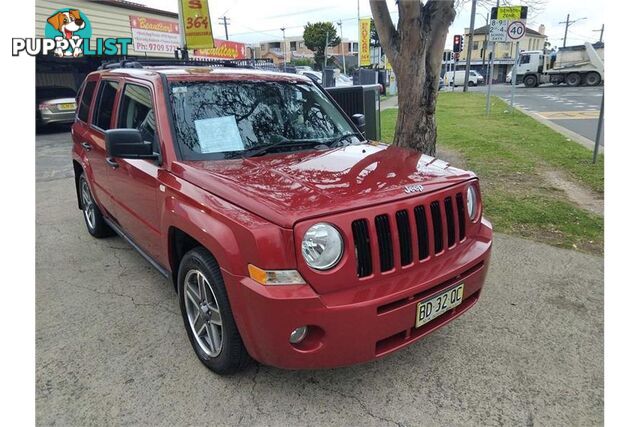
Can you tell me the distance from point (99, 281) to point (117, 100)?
5.47 ft

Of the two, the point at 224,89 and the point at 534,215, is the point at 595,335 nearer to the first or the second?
the point at 534,215

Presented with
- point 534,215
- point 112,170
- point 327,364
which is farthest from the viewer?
point 534,215

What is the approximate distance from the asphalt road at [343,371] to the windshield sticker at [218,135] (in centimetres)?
139

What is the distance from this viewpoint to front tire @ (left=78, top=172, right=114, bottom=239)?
200 inches

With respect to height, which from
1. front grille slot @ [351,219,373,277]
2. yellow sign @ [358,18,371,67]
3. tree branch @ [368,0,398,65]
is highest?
yellow sign @ [358,18,371,67]

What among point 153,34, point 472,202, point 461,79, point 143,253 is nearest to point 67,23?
point 153,34

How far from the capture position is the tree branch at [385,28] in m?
6.17

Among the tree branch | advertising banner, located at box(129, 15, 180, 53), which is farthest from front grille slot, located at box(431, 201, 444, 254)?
advertising banner, located at box(129, 15, 180, 53)

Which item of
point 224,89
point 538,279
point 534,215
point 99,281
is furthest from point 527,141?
point 99,281

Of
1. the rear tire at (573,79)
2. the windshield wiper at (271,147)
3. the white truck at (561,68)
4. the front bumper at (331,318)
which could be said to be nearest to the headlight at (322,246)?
the front bumper at (331,318)

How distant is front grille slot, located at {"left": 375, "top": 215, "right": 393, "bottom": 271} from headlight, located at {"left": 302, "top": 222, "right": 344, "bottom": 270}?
0.80ft

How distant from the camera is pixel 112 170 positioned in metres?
4.00

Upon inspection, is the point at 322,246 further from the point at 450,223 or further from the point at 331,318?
the point at 450,223

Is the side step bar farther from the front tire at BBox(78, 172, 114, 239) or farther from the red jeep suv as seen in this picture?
the front tire at BBox(78, 172, 114, 239)
